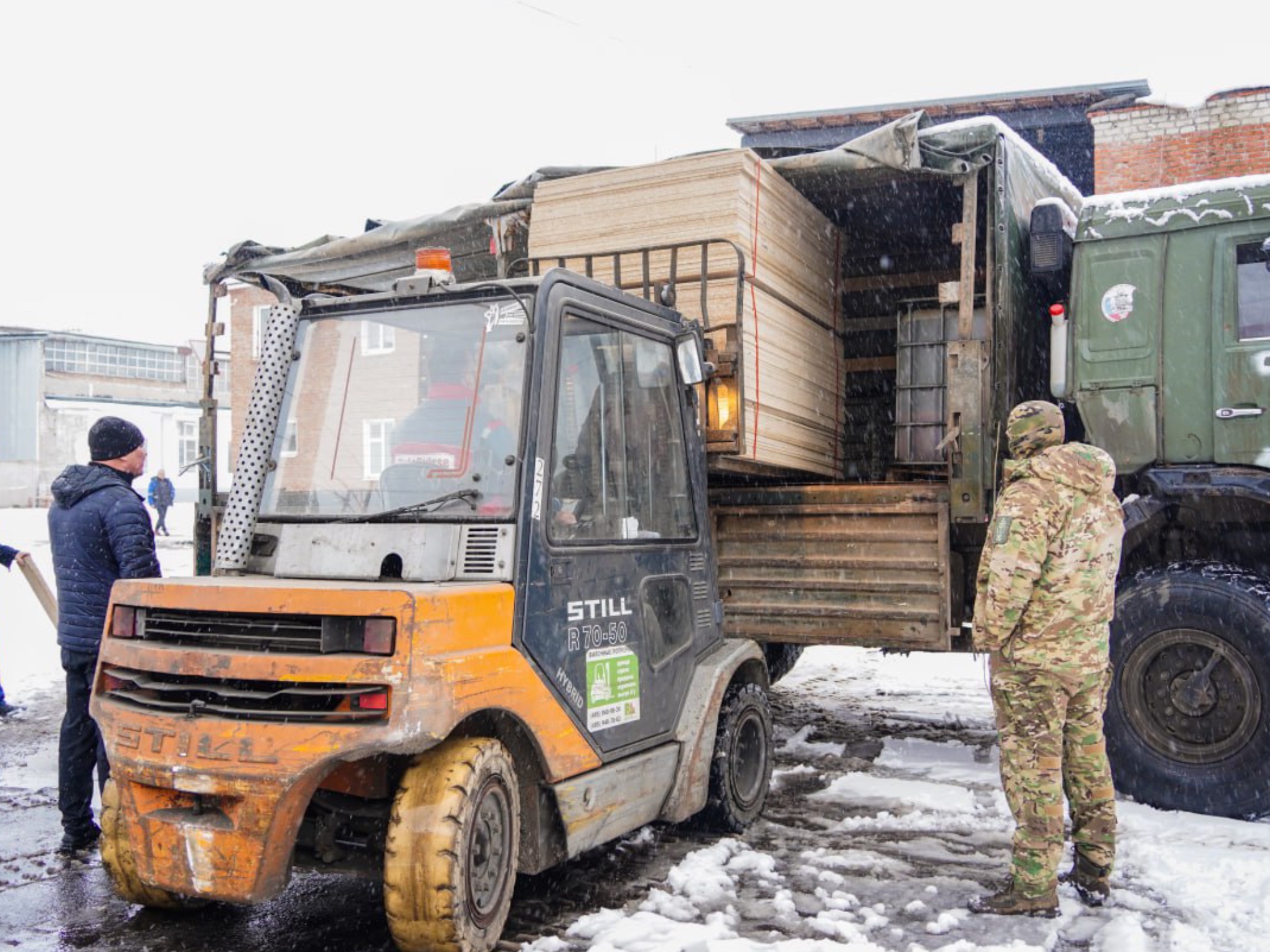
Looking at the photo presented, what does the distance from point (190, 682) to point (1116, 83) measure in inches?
654

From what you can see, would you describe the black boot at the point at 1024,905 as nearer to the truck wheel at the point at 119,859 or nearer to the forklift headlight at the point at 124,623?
the truck wheel at the point at 119,859

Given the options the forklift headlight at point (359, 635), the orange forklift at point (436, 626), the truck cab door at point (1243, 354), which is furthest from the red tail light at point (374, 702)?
the truck cab door at point (1243, 354)

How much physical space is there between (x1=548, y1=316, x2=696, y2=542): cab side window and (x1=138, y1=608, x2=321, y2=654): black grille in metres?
0.94

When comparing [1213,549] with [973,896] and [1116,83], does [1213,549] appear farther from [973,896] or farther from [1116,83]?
[1116,83]

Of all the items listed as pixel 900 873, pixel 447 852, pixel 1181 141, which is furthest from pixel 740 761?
pixel 1181 141

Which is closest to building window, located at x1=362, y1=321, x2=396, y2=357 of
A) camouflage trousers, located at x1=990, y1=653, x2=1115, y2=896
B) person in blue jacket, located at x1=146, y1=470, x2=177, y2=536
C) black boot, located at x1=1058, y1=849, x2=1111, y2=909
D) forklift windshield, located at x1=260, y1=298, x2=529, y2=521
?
forklift windshield, located at x1=260, y1=298, x2=529, y2=521

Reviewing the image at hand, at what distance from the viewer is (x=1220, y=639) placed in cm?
531

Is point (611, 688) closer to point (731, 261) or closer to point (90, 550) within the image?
point (731, 261)

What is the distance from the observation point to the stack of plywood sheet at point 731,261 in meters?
5.34

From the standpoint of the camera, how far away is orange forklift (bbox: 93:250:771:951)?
11.1 ft

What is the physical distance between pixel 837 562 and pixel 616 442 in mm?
1892

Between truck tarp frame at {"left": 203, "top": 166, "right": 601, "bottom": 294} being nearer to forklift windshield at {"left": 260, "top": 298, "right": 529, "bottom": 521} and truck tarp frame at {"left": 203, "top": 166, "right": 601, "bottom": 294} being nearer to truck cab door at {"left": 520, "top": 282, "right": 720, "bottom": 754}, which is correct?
truck cab door at {"left": 520, "top": 282, "right": 720, "bottom": 754}

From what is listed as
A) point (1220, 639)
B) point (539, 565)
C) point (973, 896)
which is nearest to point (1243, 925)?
point (973, 896)

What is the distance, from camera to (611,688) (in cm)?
427
